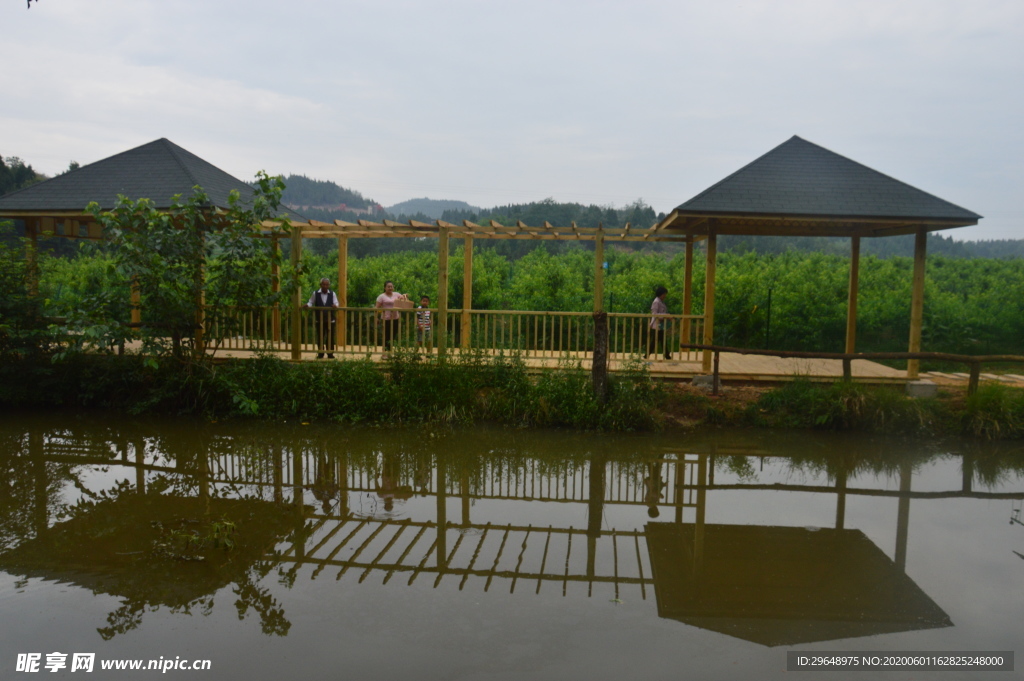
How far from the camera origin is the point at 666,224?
1282 centimetres

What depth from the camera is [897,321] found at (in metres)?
18.0

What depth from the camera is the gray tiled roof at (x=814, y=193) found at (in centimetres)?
1141

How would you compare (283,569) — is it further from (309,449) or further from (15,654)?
(309,449)

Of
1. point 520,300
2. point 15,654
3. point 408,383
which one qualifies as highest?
point 520,300

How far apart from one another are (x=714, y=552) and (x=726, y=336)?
12.3 metres

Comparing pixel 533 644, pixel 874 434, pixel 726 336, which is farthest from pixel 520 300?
pixel 533 644

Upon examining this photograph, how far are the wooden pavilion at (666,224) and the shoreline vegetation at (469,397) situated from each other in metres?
0.59

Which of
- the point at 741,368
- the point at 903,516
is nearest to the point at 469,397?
the point at 741,368

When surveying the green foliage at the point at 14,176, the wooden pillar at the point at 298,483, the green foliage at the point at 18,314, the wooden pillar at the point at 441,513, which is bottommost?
the wooden pillar at the point at 441,513

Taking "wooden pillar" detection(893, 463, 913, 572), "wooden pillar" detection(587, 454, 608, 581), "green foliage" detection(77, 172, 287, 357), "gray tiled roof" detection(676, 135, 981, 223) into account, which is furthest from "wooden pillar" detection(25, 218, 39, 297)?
"wooden pillar" detection(893, 463, 913, 572)

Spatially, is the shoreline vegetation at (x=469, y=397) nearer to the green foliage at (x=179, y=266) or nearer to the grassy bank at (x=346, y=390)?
the grassy bank at (x=346, y=390)

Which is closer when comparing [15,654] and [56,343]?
[15,654]

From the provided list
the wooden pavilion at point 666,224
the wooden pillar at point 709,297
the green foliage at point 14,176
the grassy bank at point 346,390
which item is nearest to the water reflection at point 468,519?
the grassy bank at point 346,390

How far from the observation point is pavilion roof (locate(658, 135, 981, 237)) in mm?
11383
